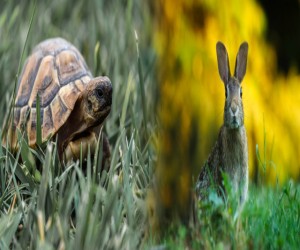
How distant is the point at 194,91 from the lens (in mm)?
849

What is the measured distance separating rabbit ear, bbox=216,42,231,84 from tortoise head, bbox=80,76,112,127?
1.95 ft

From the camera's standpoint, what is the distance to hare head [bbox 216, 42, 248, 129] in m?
0.82

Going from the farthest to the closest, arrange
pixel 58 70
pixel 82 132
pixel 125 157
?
pixel 58 70
pixel 82 132
pixel 125 157

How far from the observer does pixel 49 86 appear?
1.57m

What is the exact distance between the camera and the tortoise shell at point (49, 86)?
1.50 m

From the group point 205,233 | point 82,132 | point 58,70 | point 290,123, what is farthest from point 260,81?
point 58,70

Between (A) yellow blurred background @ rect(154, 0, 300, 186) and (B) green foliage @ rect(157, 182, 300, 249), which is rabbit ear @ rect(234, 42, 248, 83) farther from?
(B) green foliage @ rect(157, 182, 300, 249)

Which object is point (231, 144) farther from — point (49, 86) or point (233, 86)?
point (49, 86)

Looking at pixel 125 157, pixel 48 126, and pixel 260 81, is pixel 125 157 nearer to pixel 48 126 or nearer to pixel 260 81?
pixel 48 126

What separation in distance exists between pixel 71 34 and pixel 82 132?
69 cm

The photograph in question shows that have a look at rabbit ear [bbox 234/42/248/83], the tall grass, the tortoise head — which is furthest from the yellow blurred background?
the tortoise head

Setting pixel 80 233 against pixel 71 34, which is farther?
pixel 71 34

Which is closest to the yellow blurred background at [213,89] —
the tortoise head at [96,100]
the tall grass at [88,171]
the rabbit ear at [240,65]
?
the rabbit ear at [240,65]

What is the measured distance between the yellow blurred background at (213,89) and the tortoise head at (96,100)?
1.80 ft
